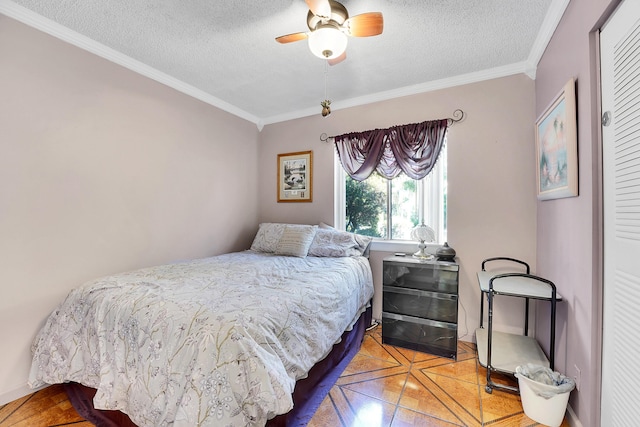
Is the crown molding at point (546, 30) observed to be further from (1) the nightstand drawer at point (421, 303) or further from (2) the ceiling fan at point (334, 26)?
(1) the nightstand drawer at point (421, 303)

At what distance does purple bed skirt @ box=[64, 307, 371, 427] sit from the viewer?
1420 millimetres

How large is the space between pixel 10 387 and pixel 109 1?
2546 millimetres

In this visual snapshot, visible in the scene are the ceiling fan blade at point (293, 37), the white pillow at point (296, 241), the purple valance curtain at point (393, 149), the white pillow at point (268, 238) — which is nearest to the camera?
the ceiling fan blade at point (293, 37)

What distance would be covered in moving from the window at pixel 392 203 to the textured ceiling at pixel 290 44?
2.78 feet

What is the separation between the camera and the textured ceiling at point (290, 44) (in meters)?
1.70

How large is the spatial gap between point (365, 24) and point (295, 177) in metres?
2.11

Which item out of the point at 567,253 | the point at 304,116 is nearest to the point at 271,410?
the point at 567,253

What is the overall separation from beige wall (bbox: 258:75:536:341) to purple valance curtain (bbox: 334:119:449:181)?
0.44 ft

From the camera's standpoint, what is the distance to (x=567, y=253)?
63.2 inches

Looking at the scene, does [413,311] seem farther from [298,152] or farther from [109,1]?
[109,1]

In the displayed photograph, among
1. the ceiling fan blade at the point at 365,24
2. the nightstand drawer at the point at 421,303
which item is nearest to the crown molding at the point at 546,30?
the ceiling fan blade at the point at 365,24

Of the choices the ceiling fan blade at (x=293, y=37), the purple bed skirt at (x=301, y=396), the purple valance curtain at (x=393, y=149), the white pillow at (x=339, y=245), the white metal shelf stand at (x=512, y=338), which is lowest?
the purple bed skirt at (x=301, y=396)

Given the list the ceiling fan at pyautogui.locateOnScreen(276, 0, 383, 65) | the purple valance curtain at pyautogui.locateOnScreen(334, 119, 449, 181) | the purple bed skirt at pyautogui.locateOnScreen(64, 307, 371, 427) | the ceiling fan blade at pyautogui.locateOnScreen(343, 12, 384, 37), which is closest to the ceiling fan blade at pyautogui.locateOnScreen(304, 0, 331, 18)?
the ceiling fan at pyautogui.locateOnScreen(276, 0, 383, 65)

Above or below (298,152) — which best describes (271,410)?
below
